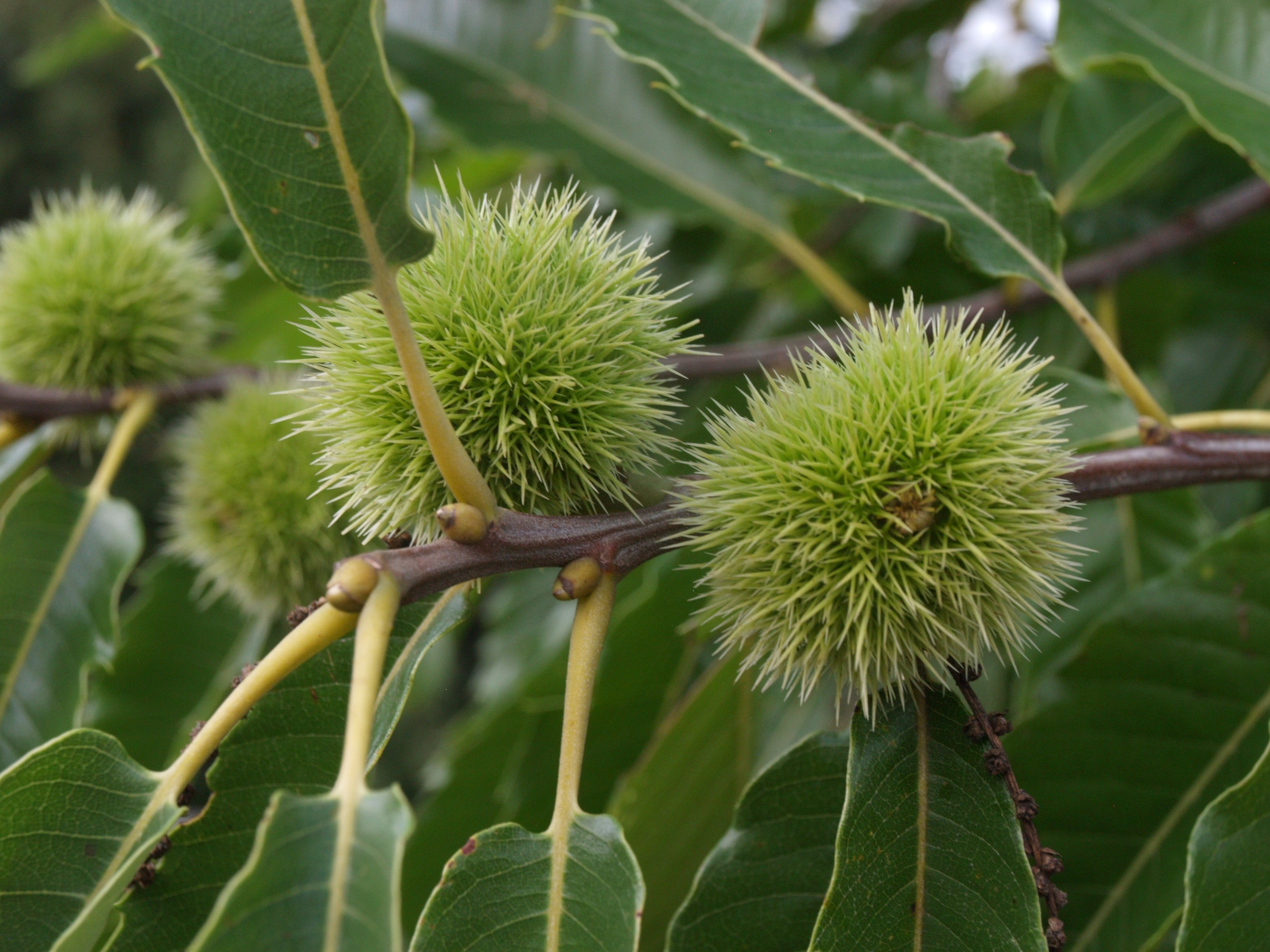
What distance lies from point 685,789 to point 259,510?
2.21 feet

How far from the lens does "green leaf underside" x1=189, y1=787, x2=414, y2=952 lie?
0.60 m

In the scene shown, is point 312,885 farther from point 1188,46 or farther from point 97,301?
point 1188,46

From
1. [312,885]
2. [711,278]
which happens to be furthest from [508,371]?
[711,278]

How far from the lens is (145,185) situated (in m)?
11.5

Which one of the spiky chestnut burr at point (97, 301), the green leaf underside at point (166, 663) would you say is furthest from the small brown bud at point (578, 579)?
the spiky chestnut burr at point (97, 301)

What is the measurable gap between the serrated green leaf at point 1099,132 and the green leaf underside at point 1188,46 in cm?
26

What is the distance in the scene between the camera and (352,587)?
718mm

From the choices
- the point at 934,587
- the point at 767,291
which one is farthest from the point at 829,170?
the point at 767,291

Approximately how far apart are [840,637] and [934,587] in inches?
3.3

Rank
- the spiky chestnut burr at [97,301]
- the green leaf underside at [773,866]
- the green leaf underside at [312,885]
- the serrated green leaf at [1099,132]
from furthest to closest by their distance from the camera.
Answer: the serrated green leaf at [1099,132]
the spiky chestnut burr at [97,301]
the green leaf underside at [773,866]
the green leaf underside at [312,885]

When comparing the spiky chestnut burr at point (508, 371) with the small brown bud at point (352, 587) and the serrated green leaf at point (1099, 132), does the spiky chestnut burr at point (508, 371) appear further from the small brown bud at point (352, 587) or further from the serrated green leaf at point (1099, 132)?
the serrated green leaf at point (1099, 132)

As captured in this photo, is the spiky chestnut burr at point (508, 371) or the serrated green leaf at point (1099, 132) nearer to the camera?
the spiky chestnut burr at point (508, 371)

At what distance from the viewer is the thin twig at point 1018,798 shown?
794 millimetres

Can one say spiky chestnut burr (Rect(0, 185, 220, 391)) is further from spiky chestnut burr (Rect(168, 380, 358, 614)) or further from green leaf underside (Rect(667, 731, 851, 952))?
green leaf underside (Rect(667, 731, 851, 952))
